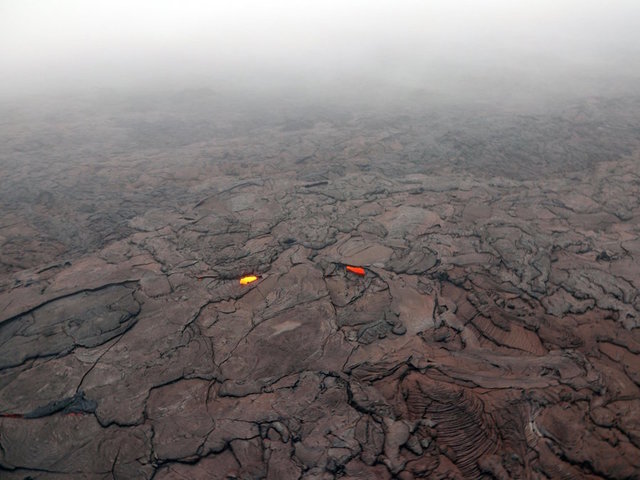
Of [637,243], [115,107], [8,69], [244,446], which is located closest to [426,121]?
[637,243]

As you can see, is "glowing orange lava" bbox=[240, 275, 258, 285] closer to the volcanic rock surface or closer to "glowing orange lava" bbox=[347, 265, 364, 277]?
the volcanic rock surface

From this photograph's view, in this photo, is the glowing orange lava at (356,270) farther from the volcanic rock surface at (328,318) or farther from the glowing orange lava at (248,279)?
the glowing orange lava at (248,279)

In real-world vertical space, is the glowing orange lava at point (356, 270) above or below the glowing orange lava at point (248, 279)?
above

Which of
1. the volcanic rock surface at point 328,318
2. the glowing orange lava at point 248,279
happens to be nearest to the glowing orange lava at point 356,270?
the volcanic rock surface at point 328,318

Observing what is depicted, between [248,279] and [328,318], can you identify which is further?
[248,279]

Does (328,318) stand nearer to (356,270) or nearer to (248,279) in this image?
(356,270)

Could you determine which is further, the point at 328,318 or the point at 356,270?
the point at 356,270

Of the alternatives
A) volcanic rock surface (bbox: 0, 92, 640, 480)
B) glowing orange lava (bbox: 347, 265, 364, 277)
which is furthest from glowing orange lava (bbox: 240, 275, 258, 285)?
glowing orange lava (bbox: 347, 265, 364, 277)

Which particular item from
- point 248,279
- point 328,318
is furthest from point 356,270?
point 248,279
